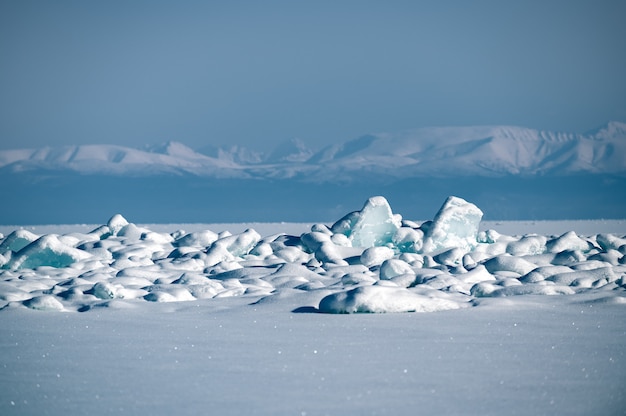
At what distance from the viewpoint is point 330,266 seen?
27.1 ft

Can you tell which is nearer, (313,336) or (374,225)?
(313,336)

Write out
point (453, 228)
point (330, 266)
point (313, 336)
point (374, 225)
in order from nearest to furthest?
point (313, 336)
point (330, 266)
point (453, 228)
point (374, 225)

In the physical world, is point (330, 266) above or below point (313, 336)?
below

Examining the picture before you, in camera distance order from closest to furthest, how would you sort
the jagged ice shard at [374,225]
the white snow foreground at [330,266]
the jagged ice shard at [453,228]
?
1. the white snow foreground at [330,266]
2. the jagged ice shard at [453,228]
3. the jagged ice shard at [374,225]

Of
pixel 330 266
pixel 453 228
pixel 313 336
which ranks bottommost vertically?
pixel 330 266

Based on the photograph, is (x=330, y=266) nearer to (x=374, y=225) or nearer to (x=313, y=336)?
(x=374, y=225)

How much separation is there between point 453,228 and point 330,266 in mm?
2516

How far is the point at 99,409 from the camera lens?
282 centimetres

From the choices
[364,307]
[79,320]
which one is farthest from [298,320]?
[79,320]

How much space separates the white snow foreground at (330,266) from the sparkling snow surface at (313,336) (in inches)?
1.0

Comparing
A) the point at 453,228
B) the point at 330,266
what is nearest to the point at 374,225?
the point at 453,228

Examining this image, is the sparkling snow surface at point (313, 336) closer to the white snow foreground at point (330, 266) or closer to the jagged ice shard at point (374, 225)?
the white snow foreground at point (330, 266)

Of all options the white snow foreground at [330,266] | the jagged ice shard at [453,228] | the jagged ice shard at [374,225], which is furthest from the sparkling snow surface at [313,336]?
the jagged ice shard at [374,225]

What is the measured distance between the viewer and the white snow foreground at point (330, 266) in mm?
5820
